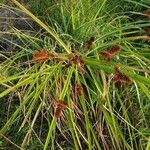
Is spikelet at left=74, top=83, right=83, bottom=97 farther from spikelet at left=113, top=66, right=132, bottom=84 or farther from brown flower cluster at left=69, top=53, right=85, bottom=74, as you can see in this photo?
spikelet at left=113, top=66, right=132, bottom=84

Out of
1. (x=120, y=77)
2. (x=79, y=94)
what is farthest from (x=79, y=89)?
(x=120, y=77)

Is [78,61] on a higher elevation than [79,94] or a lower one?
higher

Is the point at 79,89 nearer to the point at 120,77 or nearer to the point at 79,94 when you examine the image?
the point at 79,94

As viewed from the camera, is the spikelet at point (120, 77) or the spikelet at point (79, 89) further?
the spikelet at point (79, 89)

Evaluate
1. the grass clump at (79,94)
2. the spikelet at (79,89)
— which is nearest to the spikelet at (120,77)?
the grass clump at (79,94)

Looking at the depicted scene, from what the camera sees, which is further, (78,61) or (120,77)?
(78,61)

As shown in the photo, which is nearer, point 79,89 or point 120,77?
point 120,77

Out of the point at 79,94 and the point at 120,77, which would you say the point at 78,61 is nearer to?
the point at 79,94

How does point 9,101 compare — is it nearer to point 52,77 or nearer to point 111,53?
point 52,77

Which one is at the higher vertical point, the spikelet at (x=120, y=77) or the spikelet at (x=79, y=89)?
the spikelet at (x=120, y=77)

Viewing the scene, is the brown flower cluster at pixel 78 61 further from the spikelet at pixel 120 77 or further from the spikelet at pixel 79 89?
the spikelet at pixel 120 77
